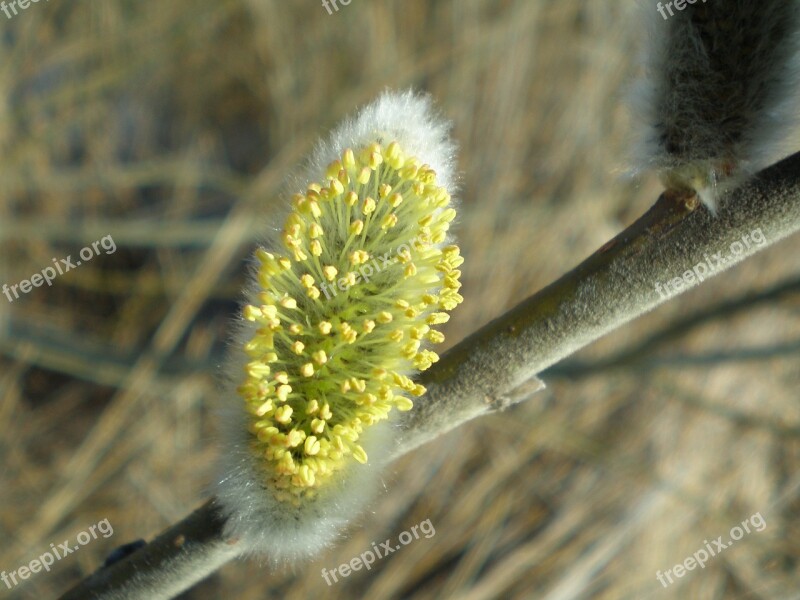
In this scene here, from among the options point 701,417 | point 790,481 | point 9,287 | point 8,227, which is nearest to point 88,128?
point 8,227

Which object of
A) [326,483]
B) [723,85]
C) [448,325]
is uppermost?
[448,325]

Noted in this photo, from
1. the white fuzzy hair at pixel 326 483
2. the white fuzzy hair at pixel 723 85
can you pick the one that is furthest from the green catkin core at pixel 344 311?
the white fuzzy hair at pixel 723 85

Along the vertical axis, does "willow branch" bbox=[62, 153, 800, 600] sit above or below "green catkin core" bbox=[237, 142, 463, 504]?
below

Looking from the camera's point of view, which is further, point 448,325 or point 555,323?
point 448,325

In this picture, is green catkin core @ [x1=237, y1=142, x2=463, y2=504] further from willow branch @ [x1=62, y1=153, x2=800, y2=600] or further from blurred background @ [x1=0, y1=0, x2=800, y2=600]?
blurred background @ [x1=0, y1=0, x2=800, y2=600]

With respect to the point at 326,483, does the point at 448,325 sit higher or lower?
higher

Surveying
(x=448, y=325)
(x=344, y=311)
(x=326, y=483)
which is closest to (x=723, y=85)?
(x=344, y=311)

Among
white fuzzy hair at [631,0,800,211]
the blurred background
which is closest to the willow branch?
white fuzzy hair at [631,0,800,211]

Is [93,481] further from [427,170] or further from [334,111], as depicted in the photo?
[427,170]

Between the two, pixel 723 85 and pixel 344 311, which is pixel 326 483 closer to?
pixel 344 311
